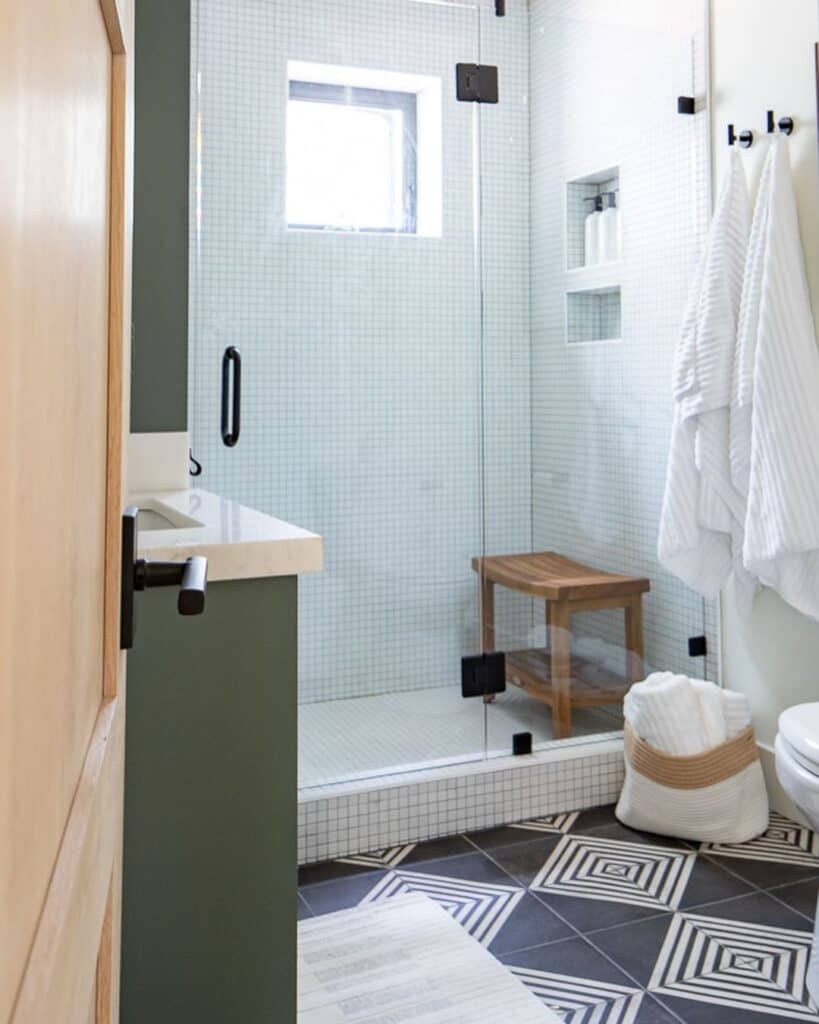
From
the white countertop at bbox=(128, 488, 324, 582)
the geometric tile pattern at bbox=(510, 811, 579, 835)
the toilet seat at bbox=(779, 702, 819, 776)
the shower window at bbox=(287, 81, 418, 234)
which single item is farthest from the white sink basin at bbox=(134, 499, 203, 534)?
the geometric tile pattern at bbox=(510, 811, 579, 835)

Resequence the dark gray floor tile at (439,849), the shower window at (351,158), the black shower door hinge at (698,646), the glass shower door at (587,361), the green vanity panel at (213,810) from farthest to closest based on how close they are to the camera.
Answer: the black shower door hinge at (698,646)
the glass shower door at (587,361)
the shower window at (351,158)
the dark gray floor tile at (439,849)
the green vanity panel at (213,810)

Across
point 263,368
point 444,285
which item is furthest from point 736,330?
point 263,368

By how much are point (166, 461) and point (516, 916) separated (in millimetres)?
1252

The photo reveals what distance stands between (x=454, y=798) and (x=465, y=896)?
0.36 m

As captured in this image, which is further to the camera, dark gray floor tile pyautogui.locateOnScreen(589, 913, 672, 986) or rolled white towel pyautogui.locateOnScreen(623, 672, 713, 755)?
rolled white towel pyautogui.locateOnScreen(623, 672, 713, 755)

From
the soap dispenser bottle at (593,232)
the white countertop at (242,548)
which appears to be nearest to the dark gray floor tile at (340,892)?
the white countertop at (242,548)

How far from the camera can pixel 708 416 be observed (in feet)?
7.99

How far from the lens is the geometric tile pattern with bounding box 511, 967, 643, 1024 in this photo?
1649 mm

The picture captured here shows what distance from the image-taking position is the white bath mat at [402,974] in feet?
5.46

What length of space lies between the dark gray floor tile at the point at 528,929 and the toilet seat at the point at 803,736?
60 centimetres

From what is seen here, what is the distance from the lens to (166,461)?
227 cm

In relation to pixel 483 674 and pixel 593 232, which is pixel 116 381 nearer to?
pixel 483 674

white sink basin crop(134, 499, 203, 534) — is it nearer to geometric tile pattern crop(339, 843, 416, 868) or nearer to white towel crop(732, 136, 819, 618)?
geometric tile pattern crop(339, 843, 416, 868)

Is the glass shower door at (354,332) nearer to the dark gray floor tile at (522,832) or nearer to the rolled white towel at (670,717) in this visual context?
the dark gray floor tile at (522,832)
